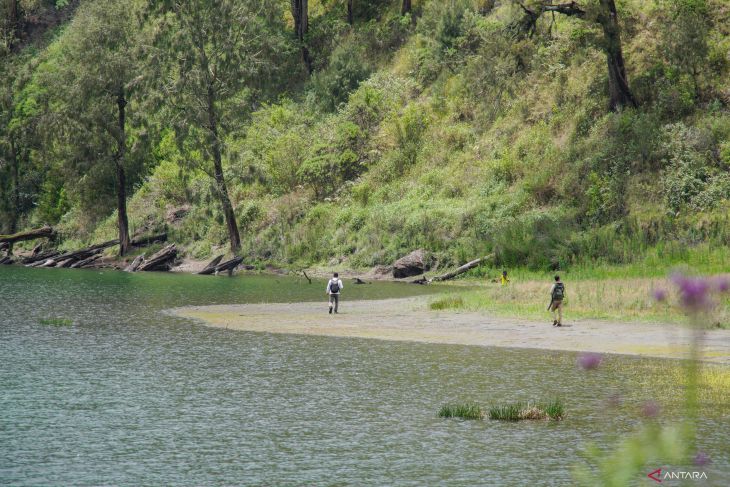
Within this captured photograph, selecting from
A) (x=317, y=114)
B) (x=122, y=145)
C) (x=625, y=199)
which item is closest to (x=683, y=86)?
(x=625, y=199)

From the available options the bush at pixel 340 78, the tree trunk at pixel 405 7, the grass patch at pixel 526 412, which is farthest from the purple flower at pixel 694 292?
the tree trunk at pixel 405 7

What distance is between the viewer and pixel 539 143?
5966cm

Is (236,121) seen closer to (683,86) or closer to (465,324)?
(683,86)

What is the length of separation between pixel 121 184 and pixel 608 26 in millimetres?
42987

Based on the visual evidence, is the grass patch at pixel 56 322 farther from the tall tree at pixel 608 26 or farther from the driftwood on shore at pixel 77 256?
the driftwood on shore at pixel 77 256

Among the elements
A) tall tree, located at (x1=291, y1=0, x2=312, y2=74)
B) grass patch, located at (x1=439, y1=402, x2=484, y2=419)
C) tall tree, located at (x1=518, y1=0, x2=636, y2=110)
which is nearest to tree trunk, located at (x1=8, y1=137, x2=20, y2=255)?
tall tree, located at (x1=291, y1=0, x2=312, y2=74)

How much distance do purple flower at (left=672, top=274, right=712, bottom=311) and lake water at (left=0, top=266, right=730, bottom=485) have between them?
898 centimetres

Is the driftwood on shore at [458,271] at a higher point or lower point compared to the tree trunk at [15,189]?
lower

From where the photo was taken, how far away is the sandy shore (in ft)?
88.3

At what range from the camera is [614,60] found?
174 feet

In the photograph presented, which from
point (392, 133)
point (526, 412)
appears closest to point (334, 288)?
point (526, 412)

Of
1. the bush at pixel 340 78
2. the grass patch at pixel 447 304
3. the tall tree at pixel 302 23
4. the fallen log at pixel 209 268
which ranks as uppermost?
the tall tree at pixel 302 23

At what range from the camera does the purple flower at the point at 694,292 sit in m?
5.17

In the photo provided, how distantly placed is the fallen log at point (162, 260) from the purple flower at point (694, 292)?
67.7 m
